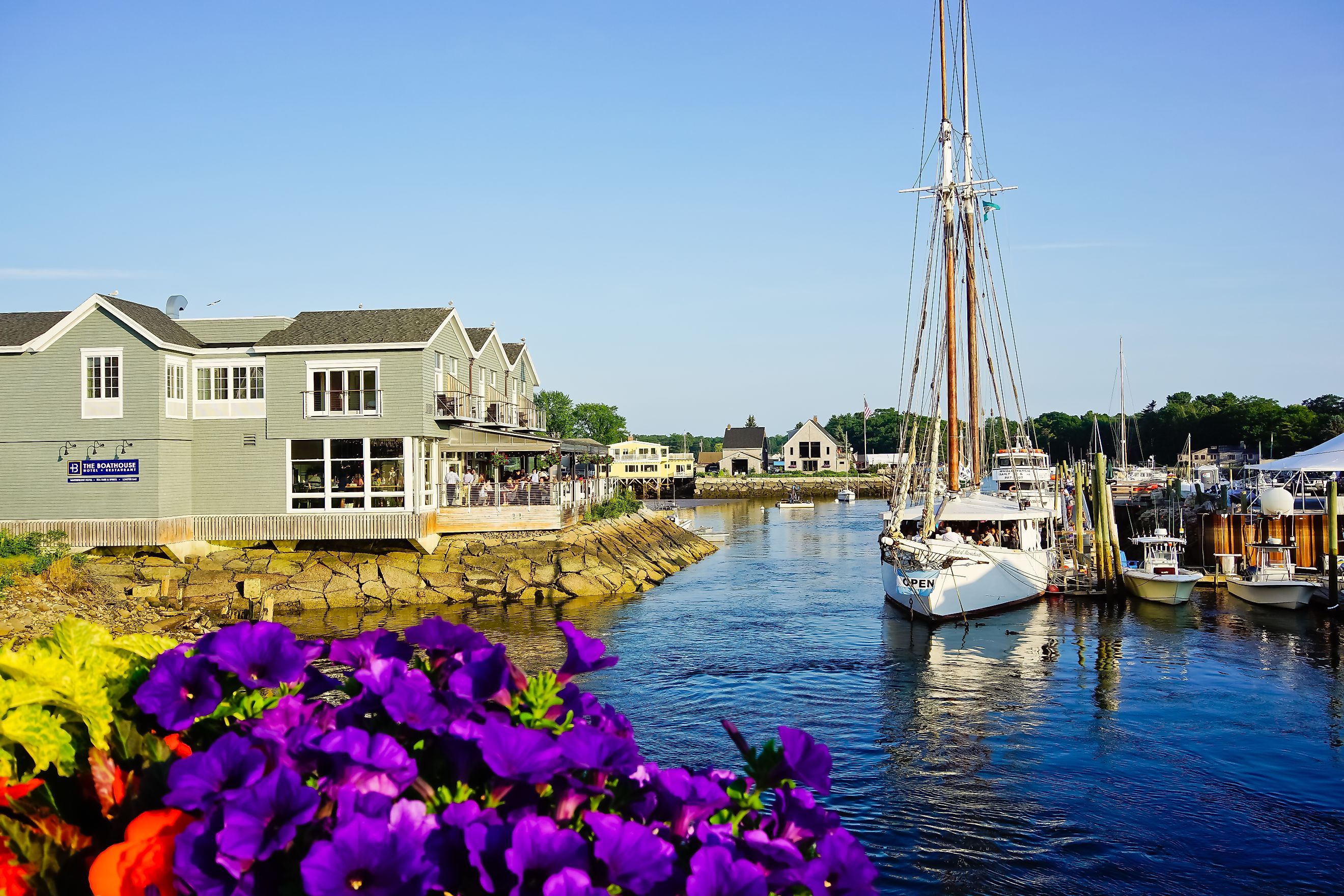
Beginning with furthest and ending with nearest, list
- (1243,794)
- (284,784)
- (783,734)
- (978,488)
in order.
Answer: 1. (978,488)
2. (1243,794)
3. (783,734)
4. (284,784)

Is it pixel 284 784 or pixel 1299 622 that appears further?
pixel 1299 622

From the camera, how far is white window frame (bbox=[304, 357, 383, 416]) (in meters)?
35.2

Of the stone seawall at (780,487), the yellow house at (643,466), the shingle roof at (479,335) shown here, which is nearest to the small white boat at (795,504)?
the stone seawall at (780,487)

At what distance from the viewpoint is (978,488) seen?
131 ft

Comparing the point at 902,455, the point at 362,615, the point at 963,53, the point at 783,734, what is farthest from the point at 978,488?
the point at 783,734

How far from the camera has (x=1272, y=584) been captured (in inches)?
1245

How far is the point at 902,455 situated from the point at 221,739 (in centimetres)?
4082

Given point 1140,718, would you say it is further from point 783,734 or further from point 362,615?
point 362,615

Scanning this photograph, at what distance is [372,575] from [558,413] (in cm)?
6768

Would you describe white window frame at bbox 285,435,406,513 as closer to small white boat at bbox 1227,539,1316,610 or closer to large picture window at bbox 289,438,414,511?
large picture window at bbox 289,438,414,511

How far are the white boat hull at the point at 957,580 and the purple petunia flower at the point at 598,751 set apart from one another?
2805 centimetres

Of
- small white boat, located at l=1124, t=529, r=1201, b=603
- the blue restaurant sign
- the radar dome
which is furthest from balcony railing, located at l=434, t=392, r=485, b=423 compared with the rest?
the radar dome

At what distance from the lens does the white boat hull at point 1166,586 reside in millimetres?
33125

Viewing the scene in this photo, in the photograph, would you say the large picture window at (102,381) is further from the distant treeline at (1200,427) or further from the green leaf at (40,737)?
the distant treeline at (1200,427)
